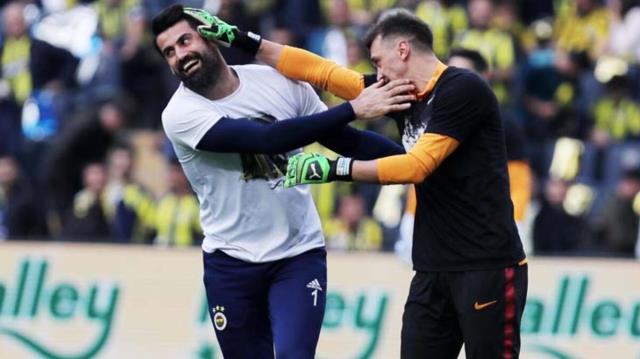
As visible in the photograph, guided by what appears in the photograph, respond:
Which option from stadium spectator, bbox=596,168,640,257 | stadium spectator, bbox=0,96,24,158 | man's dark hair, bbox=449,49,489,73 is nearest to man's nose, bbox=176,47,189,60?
man's dark hair, bbox=449,49,489,73

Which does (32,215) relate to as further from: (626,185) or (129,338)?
(626,185)

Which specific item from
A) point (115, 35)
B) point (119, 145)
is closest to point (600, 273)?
point (119, 145)

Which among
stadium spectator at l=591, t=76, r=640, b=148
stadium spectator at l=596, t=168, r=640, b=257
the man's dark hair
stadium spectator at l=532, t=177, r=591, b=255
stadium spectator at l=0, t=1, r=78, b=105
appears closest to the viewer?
the man's dark hair

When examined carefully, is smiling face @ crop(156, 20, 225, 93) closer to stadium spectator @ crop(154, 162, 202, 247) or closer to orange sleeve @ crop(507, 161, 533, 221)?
orange sleeve @ crop(507, 161, 533, 221)

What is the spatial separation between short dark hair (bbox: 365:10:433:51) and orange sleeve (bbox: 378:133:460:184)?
1.37 feet

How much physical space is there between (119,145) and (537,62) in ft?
12.1

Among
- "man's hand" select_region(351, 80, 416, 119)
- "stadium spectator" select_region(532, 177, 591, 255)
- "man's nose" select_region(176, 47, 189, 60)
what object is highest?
"man's nose" select_region(176, 47, 189, 60)

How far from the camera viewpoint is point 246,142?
22.1 feet

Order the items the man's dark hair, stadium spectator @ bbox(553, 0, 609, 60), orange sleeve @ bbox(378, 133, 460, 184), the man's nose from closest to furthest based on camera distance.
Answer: orange sleeve @ bbox(378, 133, 460, 184) < the man's nose < the man's dark hair < stadium spectator @ bbox(553, 0, 609, 60)

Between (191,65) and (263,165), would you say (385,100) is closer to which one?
(263,165)

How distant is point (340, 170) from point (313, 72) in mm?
766

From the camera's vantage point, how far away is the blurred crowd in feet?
41.1

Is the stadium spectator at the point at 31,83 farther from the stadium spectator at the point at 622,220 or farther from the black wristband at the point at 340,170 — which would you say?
the black wristband at the point at 340,170

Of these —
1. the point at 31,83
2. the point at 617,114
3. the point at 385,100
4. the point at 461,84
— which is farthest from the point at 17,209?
the point at 461,84
